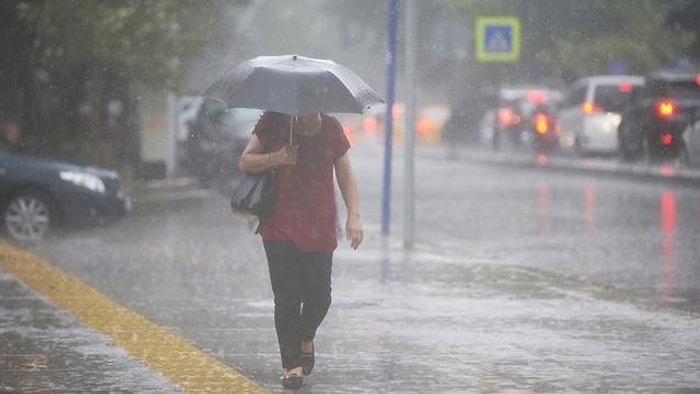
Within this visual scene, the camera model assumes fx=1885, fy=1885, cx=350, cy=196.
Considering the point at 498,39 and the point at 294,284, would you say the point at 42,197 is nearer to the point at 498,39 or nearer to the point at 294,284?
the point at 294,284

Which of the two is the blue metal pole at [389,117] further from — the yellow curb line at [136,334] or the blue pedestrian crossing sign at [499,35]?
the blue pedestrian crossing sign at [499,35]

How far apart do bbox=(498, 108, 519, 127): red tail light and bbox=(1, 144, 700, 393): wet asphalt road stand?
28.3 m

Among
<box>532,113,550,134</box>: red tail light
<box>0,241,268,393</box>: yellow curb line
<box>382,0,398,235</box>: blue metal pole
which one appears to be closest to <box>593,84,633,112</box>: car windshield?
<box>532,113,550,134</box>: red tail light

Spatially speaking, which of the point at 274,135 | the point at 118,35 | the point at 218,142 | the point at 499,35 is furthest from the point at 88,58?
the point at 274,135

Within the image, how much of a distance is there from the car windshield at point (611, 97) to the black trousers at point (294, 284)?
3088cm

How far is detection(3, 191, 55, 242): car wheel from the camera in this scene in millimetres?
20453

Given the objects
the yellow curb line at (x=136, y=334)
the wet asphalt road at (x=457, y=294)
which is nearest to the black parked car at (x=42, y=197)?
the wet asphalt road at (x=457, y=294)

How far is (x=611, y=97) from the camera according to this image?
138 ft

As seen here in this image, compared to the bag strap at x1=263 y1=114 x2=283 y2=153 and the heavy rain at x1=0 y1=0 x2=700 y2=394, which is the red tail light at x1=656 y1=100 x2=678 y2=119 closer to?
the heavy rain at x1=0 y1=0 x2=700 y2=394

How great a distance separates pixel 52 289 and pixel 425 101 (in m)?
58.5

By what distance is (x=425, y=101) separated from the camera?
72625 mm

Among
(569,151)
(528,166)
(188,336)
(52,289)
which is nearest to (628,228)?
(52,289)

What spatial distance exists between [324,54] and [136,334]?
49.8m

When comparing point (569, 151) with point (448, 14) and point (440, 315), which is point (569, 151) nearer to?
point (448, 14)
